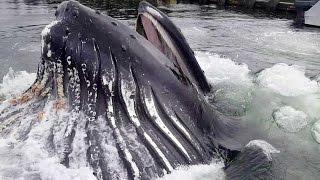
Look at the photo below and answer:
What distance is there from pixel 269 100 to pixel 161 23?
3.77 m

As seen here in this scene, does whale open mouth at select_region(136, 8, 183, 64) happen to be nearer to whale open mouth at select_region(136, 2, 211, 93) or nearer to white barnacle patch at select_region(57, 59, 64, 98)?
whale open mouth at select_region(136, 2, 211, 93)

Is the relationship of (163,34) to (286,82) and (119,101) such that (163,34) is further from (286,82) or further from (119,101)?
(286,82)

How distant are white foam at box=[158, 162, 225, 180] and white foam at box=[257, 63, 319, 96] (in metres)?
4.64

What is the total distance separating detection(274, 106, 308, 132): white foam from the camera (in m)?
7.09

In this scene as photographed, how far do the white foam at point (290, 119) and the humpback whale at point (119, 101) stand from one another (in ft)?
6.35

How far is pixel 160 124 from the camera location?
16.0 feet

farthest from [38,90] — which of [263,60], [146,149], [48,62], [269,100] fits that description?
[263,60]

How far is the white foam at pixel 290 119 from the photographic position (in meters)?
7.09

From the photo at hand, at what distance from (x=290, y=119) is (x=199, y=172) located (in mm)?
2929

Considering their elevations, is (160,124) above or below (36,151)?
above

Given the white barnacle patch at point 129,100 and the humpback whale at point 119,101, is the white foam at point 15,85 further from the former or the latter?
the white barnacle patch at point 129,100

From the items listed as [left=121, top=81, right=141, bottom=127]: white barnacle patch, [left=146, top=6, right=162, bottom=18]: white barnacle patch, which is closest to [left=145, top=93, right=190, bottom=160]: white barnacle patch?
[left=121, top=81, right=141, bottom=127]: white barnacle patch

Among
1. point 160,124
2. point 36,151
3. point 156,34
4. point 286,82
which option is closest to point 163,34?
point 156,34

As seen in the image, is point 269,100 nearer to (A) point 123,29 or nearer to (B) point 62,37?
(A) point 123,29
